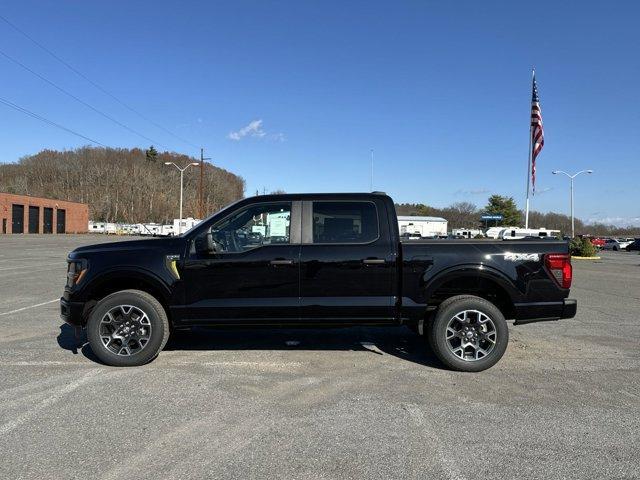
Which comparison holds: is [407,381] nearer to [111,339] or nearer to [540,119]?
[111,339]

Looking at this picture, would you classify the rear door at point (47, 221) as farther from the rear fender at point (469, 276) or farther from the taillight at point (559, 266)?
the taillight at point (559, 266)

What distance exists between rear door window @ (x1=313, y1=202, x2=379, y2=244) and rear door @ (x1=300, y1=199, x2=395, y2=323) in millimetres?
14

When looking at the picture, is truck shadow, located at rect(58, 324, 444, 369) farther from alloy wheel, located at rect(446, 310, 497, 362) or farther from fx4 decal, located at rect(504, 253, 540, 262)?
fx4 decal, located at rect(504, 253, 540, 262)

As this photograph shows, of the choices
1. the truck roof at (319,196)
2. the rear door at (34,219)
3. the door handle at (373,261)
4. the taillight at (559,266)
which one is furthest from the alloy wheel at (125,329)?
the rear door at (34,219)

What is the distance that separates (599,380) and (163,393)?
448cm

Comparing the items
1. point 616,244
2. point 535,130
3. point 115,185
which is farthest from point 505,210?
point 115,185

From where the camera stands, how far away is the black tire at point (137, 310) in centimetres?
531

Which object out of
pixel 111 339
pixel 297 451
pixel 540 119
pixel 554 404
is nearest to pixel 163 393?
pixel 111 339

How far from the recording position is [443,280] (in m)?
5.36

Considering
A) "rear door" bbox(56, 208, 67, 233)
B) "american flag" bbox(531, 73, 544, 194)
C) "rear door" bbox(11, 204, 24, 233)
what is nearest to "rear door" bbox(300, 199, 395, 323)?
"american flag" bbox(531, 73, 544, 194)

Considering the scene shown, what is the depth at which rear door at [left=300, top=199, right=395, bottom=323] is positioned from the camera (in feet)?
17.5

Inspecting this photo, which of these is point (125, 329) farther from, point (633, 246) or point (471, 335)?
point (633, 246)

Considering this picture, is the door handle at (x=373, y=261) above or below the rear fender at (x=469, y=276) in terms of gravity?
above

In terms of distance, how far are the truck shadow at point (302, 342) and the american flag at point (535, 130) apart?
70.7 feet
